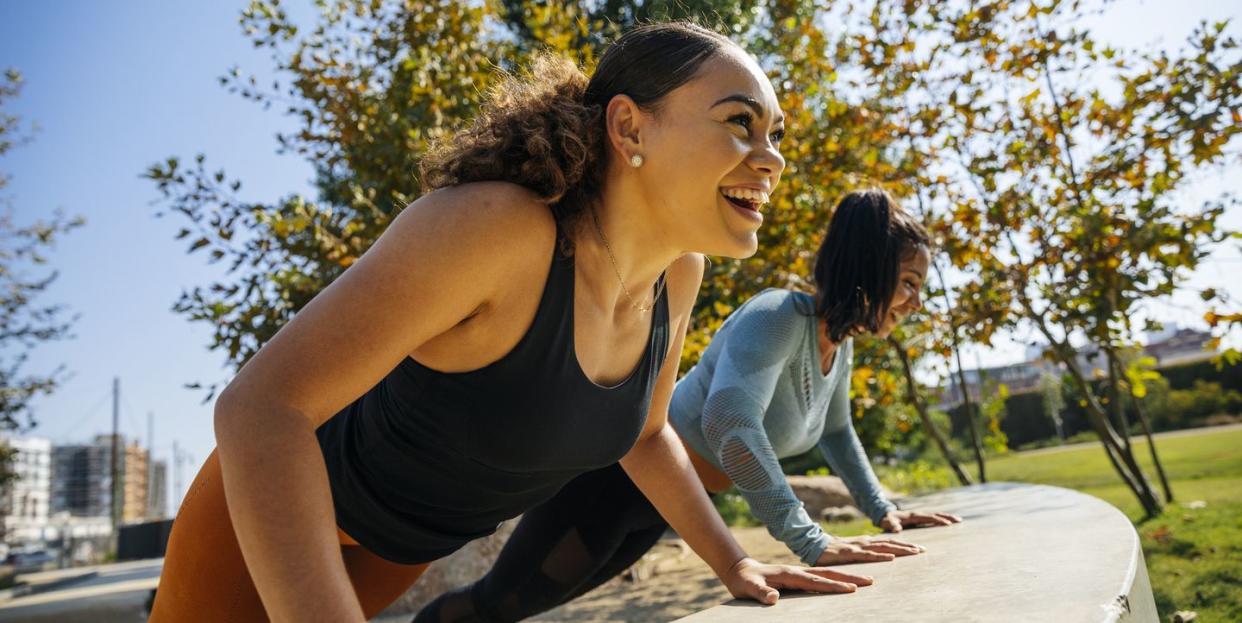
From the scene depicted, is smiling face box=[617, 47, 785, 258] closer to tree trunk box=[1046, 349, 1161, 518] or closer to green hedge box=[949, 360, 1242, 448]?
tree trunk box=[1046, 349, 1161, 518]

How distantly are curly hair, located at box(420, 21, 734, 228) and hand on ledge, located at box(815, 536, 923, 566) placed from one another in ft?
3.56

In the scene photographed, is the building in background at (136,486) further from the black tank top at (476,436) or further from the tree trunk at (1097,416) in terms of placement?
the black tank top at (476,436)

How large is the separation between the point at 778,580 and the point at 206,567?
3.73 feet

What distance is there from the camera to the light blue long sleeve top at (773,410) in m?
2.27

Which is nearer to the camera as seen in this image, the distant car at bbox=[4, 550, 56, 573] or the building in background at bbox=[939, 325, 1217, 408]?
the building in background at bbox=[939, 325, 1217, 408]

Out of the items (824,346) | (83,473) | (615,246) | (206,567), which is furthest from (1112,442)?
(83,473)

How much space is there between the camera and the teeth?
167cm

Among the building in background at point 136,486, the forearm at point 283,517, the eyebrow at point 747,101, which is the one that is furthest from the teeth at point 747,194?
the building in background at point 136,486

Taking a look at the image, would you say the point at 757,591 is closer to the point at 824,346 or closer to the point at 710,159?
the point at 710,159

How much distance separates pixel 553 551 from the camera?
8.61 feet

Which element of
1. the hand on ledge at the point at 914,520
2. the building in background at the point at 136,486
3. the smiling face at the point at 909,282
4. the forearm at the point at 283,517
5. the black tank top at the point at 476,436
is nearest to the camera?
the forearm at the point at 283,517

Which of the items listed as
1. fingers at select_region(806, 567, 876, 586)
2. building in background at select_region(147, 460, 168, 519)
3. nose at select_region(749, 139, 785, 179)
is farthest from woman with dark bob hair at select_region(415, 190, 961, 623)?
building in background at select_region(147, 460, 168, 519)

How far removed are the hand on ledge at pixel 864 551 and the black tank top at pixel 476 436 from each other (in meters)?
0.65

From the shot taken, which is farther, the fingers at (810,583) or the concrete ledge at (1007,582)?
the fingers at (810,583)
